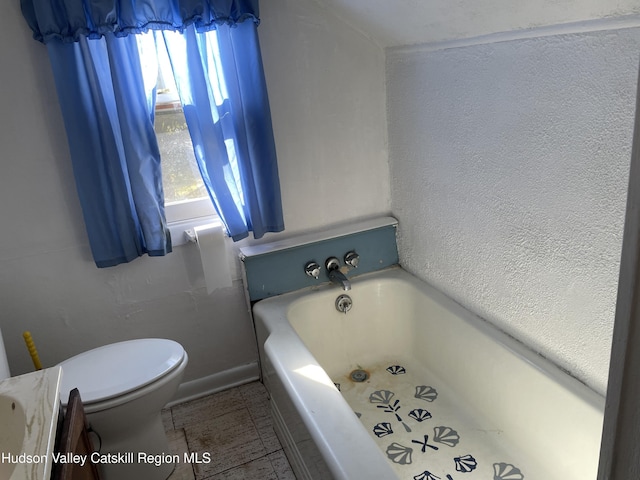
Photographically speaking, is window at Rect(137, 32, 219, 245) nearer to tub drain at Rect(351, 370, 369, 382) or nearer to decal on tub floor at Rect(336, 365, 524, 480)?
tub drain at Rect(351, 370, 369, 382)

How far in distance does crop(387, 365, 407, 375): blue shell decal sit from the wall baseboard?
2.06 ft

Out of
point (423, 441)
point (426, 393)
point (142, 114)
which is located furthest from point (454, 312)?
point (142, 114)

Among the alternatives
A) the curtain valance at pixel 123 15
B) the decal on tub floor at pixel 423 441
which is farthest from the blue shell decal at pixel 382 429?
the curtain valance at pixel 123 15

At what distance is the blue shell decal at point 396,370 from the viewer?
2225 mm

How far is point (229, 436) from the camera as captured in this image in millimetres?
2059

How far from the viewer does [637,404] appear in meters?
0.50

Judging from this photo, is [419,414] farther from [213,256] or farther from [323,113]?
[323,113]

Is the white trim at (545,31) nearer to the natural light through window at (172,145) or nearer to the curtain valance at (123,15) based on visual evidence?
the curtain valance at (123,15)

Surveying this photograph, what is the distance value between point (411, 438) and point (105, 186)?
1442 millimetres

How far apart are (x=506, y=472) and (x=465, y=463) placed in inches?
5.2

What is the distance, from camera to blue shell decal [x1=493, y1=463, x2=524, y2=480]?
1634mm

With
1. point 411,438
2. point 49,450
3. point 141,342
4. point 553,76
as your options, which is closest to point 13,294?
point 141,342

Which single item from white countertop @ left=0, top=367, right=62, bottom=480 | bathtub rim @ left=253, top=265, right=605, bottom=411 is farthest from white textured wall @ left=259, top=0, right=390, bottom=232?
white countertop @ left=0, top=367, right=62, bottom=480

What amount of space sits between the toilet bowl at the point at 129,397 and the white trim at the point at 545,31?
1.44 meters
